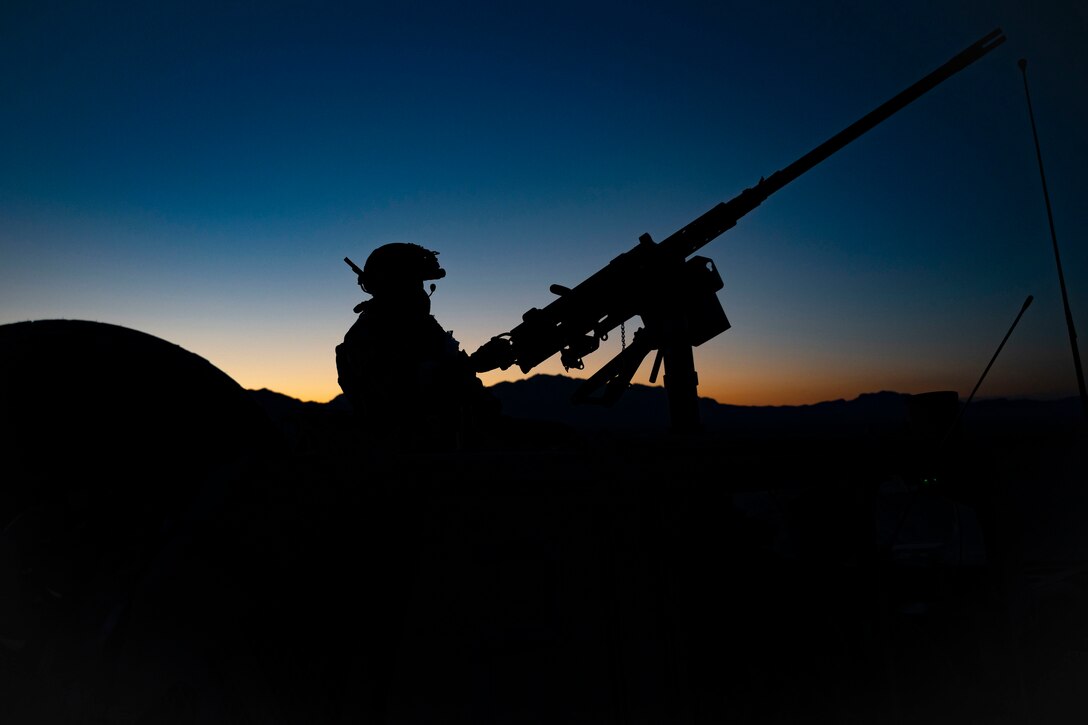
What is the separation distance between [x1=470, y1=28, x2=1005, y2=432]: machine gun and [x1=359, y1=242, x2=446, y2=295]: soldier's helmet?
1232 millimetres

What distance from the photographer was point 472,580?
2137 millimetres

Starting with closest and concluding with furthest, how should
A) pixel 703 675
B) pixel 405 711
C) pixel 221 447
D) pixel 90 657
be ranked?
1. pixel 90 657
2. pixel 405 711
3. pixel 703 675
4. pixel 221 447

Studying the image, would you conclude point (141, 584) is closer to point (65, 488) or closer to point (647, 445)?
point (65, 488)

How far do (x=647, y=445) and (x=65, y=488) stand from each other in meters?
2.35

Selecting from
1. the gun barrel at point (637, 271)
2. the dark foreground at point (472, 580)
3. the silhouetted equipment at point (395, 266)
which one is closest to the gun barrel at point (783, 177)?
the gun barrel at point (637, 271)

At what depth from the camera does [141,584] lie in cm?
184

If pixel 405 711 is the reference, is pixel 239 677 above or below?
above

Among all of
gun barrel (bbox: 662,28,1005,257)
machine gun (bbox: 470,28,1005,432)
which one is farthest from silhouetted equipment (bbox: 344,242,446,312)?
gun barrel (bbox: 662,28,1005,257)

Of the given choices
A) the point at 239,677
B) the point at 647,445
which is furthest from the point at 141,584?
the point at 647,445

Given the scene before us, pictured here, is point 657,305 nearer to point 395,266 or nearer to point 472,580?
point 395,266

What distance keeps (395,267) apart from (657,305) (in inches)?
97.1

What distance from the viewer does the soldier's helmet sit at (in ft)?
16.0

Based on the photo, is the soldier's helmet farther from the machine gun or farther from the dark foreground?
the dark foreground

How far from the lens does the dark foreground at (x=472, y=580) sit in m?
1.89
